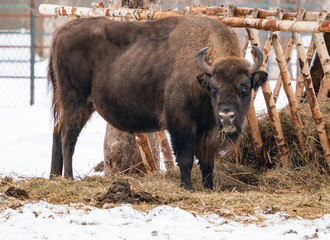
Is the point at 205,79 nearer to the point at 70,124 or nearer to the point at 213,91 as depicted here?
the point at 213,91

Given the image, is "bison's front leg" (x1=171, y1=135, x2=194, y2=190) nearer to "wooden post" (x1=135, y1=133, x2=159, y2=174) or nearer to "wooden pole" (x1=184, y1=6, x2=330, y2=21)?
"wooden post" (x1=135, y1=133, x2=159, y2=174)

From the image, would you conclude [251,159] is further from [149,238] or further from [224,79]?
[149,238]

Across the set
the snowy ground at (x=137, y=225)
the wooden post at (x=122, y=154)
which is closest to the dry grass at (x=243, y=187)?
the snowy ground at (x=137, y=225)

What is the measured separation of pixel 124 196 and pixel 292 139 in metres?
2.65

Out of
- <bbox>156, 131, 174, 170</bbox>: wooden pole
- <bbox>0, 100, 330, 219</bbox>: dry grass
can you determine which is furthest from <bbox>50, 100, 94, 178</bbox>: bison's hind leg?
<bbox>156, 131, 174, 170</bbox>: wooden pole

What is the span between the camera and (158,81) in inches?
280

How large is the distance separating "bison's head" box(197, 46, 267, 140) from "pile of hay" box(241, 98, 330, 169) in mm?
999

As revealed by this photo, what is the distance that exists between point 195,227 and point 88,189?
5.65 ft

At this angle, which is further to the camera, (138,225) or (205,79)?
(205,79)

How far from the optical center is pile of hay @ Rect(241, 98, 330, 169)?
23.4ft

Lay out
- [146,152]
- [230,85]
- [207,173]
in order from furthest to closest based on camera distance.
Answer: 1. [146,152]
2. [207,173]
3. [230,85]

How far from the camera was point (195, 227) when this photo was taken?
4.83m

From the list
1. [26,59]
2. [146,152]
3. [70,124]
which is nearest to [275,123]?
[146,152]

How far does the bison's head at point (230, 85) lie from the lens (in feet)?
20.3
